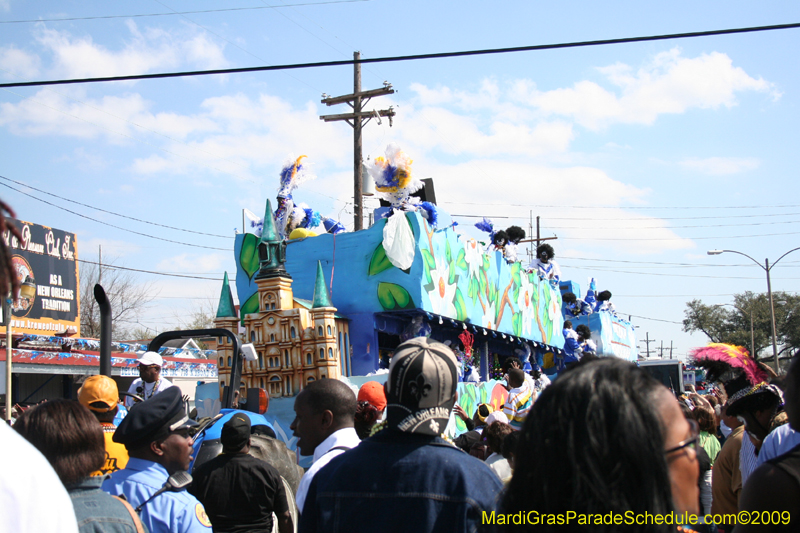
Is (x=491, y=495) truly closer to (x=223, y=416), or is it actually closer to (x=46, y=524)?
(x=46, y=524)

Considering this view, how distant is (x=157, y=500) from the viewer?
2941 millimetres

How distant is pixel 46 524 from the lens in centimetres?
133

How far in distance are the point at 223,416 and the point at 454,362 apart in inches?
152

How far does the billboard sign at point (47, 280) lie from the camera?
888 inches

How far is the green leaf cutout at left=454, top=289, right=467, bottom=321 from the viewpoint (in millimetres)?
→ 14767

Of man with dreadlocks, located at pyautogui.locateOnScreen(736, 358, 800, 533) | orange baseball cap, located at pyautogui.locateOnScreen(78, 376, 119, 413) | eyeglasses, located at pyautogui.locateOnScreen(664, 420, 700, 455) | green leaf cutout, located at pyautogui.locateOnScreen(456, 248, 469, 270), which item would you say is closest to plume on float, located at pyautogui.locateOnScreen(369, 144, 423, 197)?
green leaf cutout, located at pyautogui.locateOnScreen(456, 248, 469, 270)

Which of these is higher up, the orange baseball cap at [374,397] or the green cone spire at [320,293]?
the green cone spire at [320,293]

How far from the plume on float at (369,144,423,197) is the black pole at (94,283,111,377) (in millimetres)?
7542

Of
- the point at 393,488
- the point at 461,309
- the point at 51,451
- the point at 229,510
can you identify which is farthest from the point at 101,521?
the point at 461,309

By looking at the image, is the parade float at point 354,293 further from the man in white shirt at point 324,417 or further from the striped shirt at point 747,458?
the striped shirt at point 747,458

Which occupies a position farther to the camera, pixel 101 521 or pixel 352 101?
pixel 352 101

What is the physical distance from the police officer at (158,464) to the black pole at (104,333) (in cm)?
338

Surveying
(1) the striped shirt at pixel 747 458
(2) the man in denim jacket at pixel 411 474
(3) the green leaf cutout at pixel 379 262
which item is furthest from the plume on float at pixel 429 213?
(2) the man in denim jacket at pixel 411 474

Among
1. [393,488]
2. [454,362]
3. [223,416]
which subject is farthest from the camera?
[223,416]
